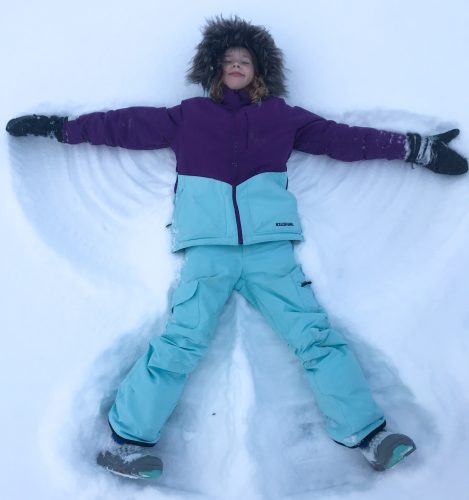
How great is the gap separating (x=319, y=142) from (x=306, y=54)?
372mm

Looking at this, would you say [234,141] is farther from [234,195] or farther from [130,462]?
[130,462]

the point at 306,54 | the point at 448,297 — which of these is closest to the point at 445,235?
the point at 448,297

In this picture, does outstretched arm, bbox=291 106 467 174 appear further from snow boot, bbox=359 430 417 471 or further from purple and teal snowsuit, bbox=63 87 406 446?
snow boot, bbox=359 430 417 471

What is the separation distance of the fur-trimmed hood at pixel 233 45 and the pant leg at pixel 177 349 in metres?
0.60

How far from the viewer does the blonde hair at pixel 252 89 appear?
5.43 ft

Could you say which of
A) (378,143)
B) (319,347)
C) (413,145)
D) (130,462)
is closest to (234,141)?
(378,143)

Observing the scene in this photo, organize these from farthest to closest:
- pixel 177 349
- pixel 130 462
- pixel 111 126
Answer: pixel 111 126 < pixel 177 349 < pixel 130 462

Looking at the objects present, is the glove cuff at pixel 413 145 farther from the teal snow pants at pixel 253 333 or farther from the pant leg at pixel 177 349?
the pant leg at pixel 177 349

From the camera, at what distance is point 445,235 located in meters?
1.63

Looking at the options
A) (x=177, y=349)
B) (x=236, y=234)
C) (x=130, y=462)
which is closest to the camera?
(x=130, y=462)

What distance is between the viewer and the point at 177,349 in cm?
138

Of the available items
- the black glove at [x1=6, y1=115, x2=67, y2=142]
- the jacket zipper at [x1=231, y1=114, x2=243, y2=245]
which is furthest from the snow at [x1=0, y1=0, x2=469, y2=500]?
the jacket zipper at [x1=231, y1=114, x2=243, y2=245]

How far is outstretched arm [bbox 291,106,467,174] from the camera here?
163cm

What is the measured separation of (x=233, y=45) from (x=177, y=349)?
1.01 metres
